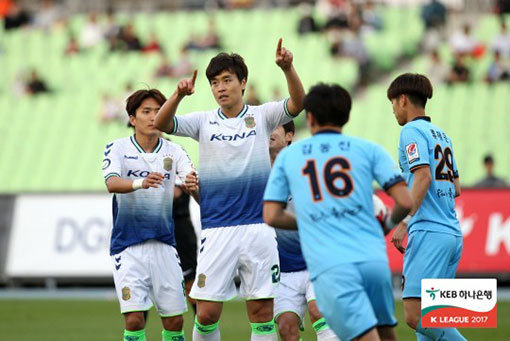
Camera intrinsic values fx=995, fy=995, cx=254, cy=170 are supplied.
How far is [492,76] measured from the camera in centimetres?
2477

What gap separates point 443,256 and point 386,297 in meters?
1.71

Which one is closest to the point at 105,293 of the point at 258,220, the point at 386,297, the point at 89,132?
the point at 89,132

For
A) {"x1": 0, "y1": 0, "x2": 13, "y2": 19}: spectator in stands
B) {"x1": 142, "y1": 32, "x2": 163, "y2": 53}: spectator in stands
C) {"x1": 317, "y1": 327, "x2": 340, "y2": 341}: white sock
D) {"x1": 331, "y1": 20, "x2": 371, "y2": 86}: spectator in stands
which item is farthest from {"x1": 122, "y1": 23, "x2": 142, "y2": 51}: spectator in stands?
{"x1": 317, "y1": 327, "x2": 340, "y2": 341}: white sock

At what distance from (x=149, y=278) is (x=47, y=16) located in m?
23.6

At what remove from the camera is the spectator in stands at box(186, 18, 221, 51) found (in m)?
28.1

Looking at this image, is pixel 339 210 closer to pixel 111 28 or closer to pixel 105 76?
pixel 105 76

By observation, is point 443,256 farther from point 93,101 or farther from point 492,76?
point 93,101

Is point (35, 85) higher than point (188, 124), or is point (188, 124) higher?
point (35, 85)

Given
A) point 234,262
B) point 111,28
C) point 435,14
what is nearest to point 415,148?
point 234,262

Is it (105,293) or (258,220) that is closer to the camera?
(258,220)

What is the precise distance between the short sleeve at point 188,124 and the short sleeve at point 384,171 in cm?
242

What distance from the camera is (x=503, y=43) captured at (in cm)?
2464

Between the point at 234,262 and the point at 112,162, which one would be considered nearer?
the point at 234,262

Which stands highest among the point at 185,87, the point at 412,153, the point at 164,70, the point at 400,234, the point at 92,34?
the point at 92,34
